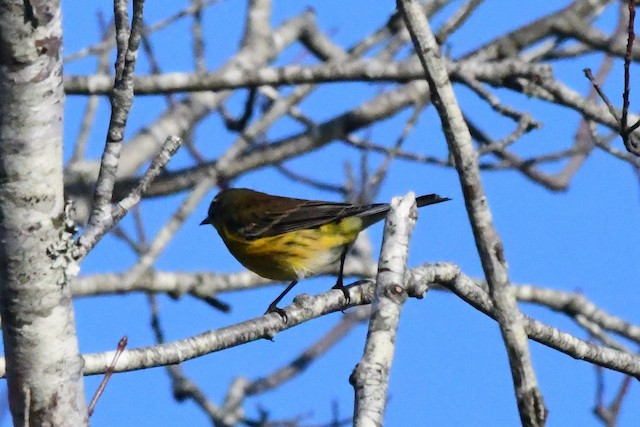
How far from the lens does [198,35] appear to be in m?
8.35

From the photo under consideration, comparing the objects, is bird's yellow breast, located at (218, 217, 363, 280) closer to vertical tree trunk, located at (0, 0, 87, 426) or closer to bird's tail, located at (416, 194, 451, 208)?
bird's tail, located at (416, 194, 451, 208)

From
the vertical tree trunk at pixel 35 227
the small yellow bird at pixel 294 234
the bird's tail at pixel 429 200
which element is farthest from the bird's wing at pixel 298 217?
the vertical tree trunk at pixel 35 227

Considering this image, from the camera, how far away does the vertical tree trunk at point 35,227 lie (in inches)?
94.9

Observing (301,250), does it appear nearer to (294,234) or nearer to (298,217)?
(294,234)

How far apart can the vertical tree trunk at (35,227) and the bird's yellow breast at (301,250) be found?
385 centimetres

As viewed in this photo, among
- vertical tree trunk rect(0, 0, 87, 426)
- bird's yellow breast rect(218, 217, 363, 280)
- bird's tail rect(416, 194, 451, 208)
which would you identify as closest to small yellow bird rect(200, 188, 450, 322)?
bird's yellow breast rect(218, 217, 363, 280)

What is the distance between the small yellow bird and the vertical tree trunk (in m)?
3.46

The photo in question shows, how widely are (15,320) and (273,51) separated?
6869 mm

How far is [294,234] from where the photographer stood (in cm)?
665

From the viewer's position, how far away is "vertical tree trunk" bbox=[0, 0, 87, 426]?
2410 mm

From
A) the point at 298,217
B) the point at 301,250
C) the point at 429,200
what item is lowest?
the point at 429,200

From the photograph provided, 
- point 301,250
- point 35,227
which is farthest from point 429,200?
point 35,227

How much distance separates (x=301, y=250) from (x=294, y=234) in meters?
0.11

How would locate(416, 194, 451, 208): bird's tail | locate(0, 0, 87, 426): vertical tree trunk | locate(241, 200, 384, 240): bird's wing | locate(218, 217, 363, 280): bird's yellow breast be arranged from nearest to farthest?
locate(0, 0, 87, 426): vertical tree trunk
locate(416, 194, 451, 208): bird's tail
locate(241, 200, 384, 240): bird's wing
locate(218, 217, 363, 280): bird's yellow breast
